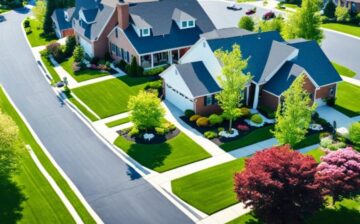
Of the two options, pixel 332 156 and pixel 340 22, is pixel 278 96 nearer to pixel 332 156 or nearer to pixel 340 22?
pixel 332 156

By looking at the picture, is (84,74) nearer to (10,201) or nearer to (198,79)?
(198,79)

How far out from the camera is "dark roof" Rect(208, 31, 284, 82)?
4731 cm

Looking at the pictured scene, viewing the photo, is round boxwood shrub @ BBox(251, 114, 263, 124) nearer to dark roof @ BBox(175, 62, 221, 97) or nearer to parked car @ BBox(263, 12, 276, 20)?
dark roof @ BBox(175, 62, 221, 97)

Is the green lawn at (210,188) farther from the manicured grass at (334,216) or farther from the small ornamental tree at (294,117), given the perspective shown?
the small ornamental tree at (294,117)

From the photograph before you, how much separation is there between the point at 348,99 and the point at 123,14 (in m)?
31.0

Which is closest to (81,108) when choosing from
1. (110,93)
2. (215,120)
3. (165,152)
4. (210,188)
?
(110,93)

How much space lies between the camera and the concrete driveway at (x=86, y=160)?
105ft

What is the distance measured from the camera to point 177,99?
48.4 m

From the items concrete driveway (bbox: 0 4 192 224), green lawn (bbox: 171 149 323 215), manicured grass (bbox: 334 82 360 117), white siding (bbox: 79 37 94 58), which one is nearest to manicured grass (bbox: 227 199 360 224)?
green lawn (bbox: 171 149 323 215)

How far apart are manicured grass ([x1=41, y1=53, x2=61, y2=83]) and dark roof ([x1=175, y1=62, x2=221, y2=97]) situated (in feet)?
61.1

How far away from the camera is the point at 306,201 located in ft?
87.5

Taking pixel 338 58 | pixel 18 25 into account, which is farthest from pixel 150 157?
pixel 18 25

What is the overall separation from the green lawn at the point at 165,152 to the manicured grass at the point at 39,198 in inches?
274

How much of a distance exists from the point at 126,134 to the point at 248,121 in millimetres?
12799
